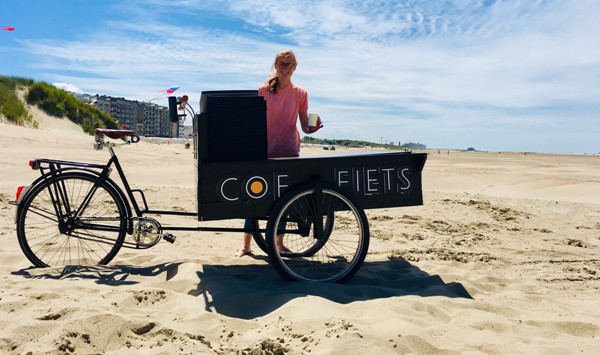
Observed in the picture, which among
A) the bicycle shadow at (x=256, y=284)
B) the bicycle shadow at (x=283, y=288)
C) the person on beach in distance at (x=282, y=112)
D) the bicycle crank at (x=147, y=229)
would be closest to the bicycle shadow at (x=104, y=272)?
the bicycle shadow at (x=256, y=284)

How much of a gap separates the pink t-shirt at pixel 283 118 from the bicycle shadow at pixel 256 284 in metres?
1.13

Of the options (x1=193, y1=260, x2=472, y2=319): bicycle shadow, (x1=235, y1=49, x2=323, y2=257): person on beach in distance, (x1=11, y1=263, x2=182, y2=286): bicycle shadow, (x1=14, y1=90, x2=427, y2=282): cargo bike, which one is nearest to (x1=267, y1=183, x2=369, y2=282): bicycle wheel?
(x1=14, y1=90, x2=427, y2=282): cargo bike

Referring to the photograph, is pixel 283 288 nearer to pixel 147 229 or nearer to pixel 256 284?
pixel 256 284

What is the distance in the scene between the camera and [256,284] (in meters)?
3.52

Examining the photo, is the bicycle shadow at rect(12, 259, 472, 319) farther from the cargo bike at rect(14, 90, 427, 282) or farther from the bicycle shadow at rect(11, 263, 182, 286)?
the cargo bike at rect(14, 90, 427, 282)

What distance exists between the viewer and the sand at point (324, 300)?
2.41 m

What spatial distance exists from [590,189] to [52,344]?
1246 cm

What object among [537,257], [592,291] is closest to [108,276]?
[592,291]

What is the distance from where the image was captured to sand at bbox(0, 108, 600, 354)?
2408 mm

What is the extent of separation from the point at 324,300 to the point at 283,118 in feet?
6.09

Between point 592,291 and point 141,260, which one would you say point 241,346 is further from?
point 592,291

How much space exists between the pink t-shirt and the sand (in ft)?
3.70

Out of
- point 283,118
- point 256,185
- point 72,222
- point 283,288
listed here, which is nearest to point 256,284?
point 283,288

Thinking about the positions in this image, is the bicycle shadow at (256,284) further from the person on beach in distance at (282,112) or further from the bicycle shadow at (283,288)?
the person on beach in distance at (282,112)
